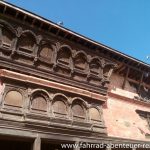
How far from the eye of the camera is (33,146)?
7.73 m

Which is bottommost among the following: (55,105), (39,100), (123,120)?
(123,120)

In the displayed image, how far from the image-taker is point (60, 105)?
30.9 ft

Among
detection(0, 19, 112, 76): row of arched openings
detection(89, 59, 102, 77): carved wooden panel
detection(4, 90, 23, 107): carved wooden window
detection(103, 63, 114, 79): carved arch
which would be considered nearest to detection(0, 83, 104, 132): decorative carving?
detection(4, 90, 23, 107): carved wooden window

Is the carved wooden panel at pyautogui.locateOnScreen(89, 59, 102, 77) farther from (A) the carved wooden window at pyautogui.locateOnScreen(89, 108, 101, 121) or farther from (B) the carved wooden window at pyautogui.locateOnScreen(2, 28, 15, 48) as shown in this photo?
(B) the carved wooden window at pyautogui.locateOnScreen(2, 28, 15, 48)

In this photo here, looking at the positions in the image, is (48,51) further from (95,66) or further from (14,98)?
(14,98)

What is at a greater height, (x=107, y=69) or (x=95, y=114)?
(x=107, y=69)

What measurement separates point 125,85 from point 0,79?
25.4ft

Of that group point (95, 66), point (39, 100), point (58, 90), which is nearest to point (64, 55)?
point (95, 66)

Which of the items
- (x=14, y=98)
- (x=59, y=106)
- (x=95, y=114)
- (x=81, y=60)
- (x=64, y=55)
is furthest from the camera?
(x=81, y=60)

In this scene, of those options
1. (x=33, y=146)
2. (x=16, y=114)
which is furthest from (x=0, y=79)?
(x=33, y=146)

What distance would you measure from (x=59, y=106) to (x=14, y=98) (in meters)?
2.03

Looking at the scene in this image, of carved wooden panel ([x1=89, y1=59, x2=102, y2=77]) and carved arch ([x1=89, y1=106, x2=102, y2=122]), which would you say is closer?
carved arch ([x1=89, y1=106, x2=102, y2=122])

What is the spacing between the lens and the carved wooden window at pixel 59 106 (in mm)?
9134

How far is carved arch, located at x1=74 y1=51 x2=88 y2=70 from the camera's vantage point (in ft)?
36.2
